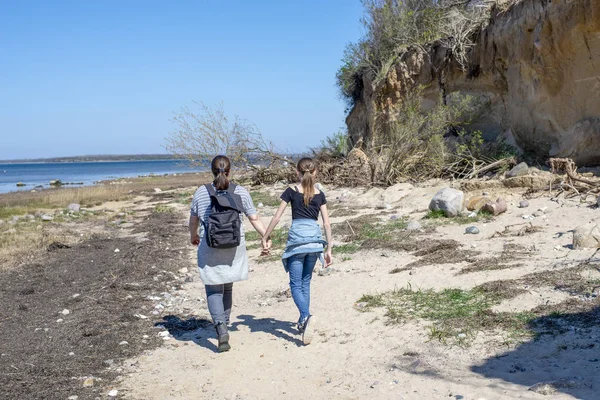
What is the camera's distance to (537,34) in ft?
42.4

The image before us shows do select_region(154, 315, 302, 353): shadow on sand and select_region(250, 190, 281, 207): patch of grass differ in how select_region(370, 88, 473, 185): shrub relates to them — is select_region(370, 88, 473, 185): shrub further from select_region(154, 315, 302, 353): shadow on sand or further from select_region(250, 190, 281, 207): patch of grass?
select_region(154, 315, 302, 353): shadow on sand

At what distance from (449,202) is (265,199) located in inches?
323

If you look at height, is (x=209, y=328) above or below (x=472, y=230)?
below

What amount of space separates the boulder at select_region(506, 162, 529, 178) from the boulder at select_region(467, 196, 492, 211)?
6.30 feet

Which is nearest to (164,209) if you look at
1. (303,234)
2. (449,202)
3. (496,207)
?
(449,202)

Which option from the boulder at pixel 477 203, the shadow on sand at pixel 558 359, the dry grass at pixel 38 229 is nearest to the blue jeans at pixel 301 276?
the shadow on sand at pixel 558 359

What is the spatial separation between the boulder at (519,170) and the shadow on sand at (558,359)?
25.0ft

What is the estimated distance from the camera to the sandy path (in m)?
4.50

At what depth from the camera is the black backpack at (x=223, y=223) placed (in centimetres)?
554

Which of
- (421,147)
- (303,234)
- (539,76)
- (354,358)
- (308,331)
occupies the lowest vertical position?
(354,358)

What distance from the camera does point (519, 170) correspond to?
12.8 metres

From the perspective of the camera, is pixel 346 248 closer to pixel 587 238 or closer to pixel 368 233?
pixel 368 233

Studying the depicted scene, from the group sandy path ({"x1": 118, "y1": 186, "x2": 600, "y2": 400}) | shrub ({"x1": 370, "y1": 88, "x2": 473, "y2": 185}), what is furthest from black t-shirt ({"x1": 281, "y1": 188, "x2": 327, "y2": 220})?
shrub ({"x1": 370, "y1": 88, "x2": 473, "y2": 185})

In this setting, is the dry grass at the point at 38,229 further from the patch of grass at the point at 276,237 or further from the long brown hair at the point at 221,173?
the long brown hair at the point at 221,173
